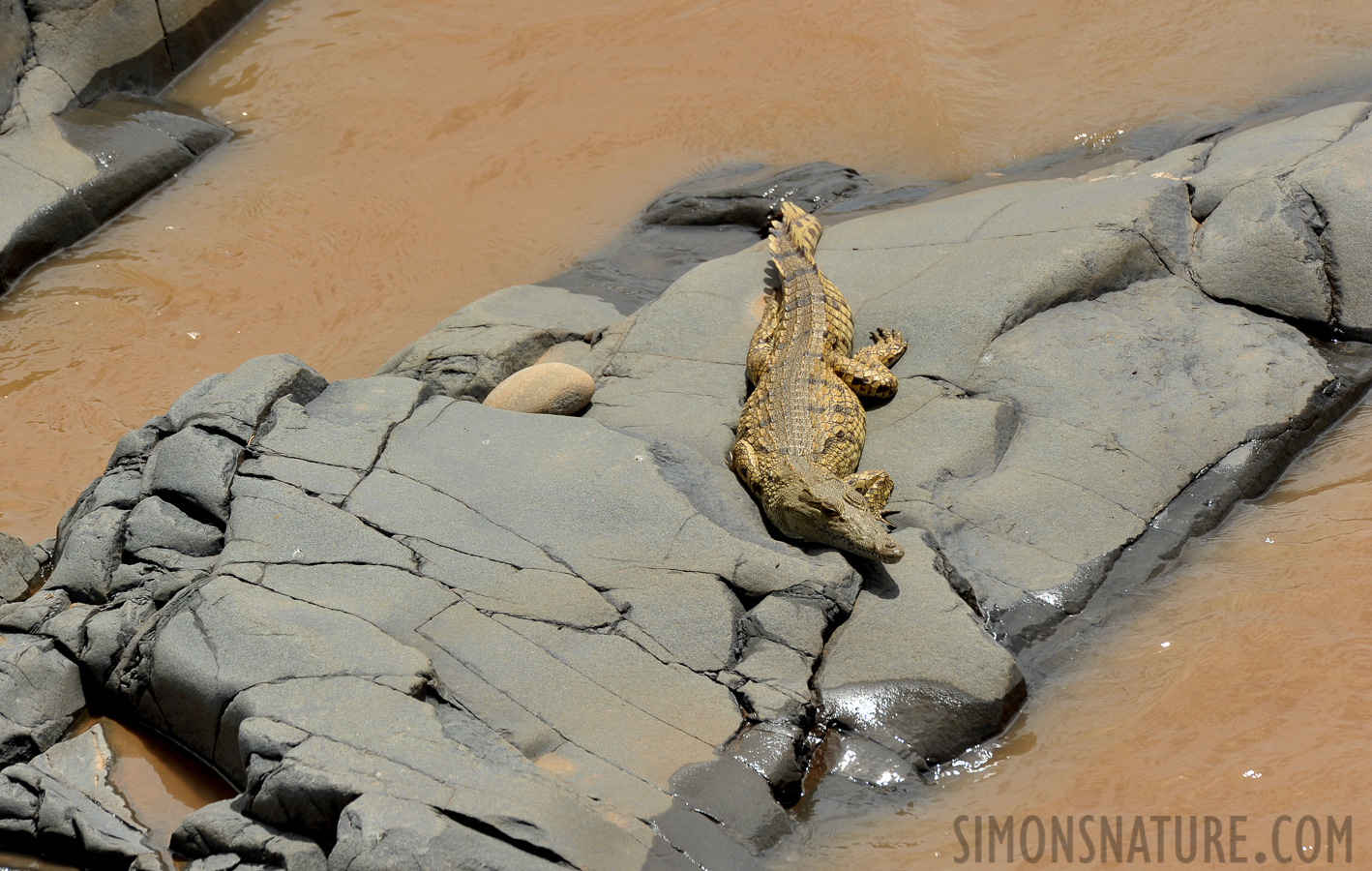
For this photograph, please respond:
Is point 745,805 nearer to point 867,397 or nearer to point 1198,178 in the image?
point 867,397

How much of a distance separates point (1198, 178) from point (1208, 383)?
7.77 feet

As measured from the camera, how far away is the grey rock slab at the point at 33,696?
16.3 feet

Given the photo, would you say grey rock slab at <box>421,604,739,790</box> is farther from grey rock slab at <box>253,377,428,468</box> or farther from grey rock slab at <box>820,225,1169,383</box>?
grey rock slab at <box>820,225,1169,383</box>

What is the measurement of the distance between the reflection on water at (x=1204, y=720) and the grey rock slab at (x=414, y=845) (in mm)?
1239

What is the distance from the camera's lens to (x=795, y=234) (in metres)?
8.12

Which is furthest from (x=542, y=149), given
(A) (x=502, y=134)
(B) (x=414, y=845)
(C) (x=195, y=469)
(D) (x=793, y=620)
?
(B) (x=414, y=845)

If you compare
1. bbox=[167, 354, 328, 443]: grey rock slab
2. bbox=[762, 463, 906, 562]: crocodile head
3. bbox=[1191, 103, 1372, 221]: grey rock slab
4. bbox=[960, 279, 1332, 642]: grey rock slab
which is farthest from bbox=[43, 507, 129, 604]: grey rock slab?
bbox=[1191, 103, 1372, 221]: grey rock slab

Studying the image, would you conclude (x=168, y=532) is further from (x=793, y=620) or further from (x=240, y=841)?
(x=793, y=620)

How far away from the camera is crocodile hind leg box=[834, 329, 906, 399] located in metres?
6.73

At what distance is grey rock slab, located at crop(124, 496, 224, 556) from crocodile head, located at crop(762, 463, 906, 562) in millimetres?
3188

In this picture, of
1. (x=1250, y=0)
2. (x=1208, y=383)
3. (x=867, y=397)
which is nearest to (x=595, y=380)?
(x=867, y=397)

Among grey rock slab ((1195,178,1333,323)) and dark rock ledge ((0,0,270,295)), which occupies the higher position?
dark rock ledge ((0,0,270,295))

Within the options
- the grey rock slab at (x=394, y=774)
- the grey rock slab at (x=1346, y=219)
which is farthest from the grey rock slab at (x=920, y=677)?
the grey rock slab at (x=1346, y=219)

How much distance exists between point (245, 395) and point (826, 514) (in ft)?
12.3
